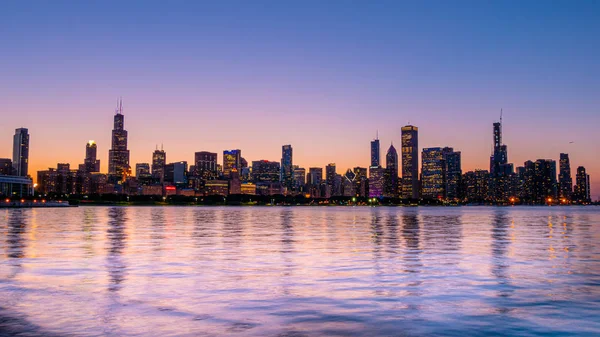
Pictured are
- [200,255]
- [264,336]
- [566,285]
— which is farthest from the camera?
[200,255]

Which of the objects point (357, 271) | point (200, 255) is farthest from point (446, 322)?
point (200, 255)

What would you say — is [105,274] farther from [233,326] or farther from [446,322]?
[446,322]

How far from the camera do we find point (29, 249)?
3619cm

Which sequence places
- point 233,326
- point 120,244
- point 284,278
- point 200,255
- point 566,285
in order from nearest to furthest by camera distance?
point 233,326, point 566,285, point 284,278, point 200,255, point 120,244

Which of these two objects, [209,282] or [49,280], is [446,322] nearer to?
[209,282]

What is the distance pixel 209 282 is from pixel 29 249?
797 inches

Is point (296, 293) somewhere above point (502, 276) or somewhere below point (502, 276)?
above

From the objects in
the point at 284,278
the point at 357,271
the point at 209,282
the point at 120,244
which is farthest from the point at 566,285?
the point at 120,244

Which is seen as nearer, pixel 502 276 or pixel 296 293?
pixel 296 293

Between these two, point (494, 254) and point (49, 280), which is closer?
point (49, 280)

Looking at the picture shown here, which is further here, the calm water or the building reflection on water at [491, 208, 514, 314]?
the building reflection on water at [491, 208, 514, 314]

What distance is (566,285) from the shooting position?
21.8 meters

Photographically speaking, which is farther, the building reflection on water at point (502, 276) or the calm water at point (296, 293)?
the building reflection on water at point (502, 276)

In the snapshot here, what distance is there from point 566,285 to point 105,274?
Answer: 19335 millimetres
